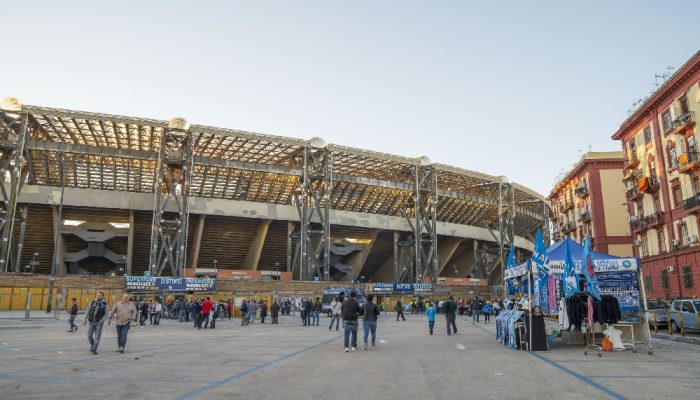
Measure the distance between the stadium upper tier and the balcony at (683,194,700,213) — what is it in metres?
27.6

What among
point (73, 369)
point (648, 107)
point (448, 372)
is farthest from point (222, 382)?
point (648, 107)

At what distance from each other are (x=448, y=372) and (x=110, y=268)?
58.8m

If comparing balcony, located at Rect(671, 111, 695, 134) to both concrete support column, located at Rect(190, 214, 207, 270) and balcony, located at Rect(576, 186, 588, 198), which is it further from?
concrete support column, located at Rect(190, 214, 207, 270)

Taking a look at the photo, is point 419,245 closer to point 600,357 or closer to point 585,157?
point 585,157

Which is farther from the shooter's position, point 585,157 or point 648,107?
point 585,157

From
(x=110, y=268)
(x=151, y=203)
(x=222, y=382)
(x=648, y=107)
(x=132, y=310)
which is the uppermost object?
(x=648, y=107)

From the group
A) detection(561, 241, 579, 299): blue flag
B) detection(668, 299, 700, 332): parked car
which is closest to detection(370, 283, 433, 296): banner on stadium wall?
detection(668, 299, 700, 332): parked car

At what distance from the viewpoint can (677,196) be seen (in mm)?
33156

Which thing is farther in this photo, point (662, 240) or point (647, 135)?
point (647, 135)

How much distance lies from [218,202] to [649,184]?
3794 centimetres

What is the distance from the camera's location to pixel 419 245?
5609 cm

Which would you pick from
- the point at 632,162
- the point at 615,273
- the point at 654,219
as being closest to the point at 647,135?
the point at 632,162

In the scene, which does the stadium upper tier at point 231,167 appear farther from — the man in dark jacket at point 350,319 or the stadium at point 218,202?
the man in dark jacket at point 350,319

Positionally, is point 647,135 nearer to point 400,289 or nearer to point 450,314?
point 400,289
